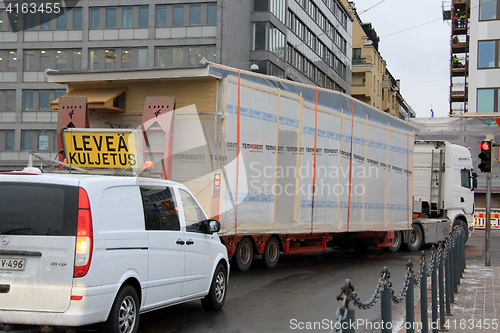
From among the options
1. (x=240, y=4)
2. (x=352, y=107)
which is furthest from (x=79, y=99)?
(x=240, y=4)

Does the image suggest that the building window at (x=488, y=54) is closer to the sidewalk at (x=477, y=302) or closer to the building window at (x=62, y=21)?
the sidewalk at (x=477, y=302)

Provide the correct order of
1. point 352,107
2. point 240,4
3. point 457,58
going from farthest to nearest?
1. point 457,58
2. point 240,4
3. point 352,107

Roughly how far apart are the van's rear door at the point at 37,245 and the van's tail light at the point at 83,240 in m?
0.05

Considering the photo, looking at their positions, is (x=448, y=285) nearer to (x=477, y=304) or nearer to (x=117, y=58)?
(x=477, y=304)

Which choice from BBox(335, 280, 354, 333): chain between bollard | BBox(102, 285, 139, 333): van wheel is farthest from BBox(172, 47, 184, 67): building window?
BBox(335, 280, 354, 333): chain between bollard

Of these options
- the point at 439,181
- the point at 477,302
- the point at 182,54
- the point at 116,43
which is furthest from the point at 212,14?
the point at 477,302

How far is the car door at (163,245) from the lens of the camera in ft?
20.9

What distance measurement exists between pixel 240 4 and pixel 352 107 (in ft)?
103

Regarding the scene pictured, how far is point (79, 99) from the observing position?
1080 cm

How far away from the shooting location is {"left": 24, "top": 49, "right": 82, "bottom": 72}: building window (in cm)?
4550

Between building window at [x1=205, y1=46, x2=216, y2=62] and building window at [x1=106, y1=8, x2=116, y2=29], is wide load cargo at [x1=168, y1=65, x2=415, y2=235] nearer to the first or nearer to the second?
building window at [x1=205, y1=46, x2=216, y2=62]

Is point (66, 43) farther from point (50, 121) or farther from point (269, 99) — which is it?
point (269, 99)

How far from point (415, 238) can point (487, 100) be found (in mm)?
26774

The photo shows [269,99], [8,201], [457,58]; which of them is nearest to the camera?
[8,201]
